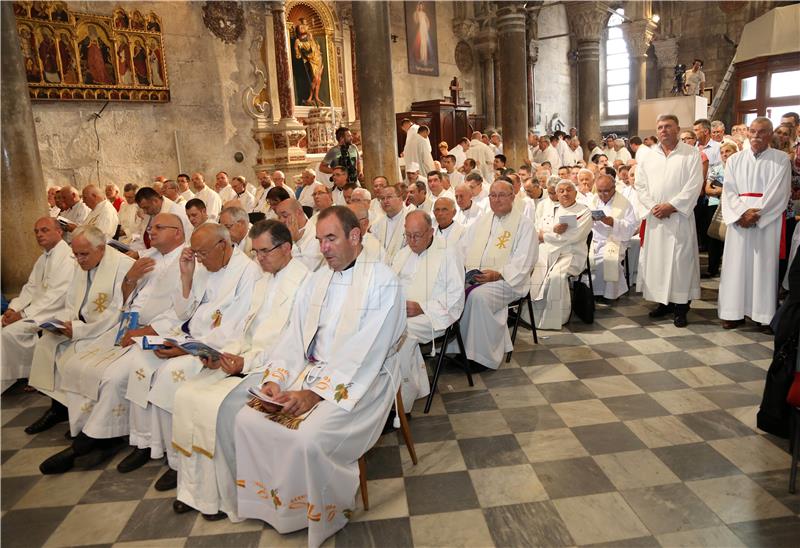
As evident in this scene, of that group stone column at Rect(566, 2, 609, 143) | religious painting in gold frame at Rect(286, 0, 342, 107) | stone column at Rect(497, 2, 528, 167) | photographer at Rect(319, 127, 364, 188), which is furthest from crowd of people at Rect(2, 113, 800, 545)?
stone column at Rect(566, 2, 609, 143)

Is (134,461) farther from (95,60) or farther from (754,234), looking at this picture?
(95,60)

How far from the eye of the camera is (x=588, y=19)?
17.8m

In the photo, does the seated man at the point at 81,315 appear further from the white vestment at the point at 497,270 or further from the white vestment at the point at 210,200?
the white vestment at the point at 210,200

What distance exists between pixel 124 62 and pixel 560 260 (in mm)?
9415

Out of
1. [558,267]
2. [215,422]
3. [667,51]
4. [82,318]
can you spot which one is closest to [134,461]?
[215,422]

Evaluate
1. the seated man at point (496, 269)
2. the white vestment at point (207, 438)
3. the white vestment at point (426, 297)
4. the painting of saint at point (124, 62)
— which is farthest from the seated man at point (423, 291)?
the painting of saint at point (124, 62)

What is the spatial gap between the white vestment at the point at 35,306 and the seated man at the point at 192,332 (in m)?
1.36

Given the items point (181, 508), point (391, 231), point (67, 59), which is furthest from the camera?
point (67, 59)

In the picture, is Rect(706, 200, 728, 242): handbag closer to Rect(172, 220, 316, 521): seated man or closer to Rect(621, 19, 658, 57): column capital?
Rect(172, 220, 316, 521): seated man

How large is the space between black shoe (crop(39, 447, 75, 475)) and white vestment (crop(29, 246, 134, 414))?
56cm

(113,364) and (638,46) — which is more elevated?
(638,46)

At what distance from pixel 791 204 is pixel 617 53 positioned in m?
22.5

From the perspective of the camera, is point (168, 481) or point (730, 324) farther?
point (730, 324)

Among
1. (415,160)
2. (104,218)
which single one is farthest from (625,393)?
→ (415,160)
